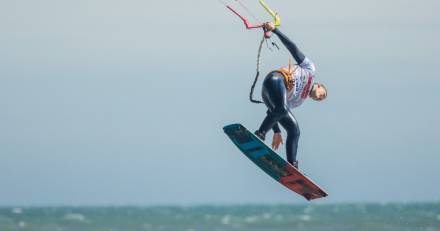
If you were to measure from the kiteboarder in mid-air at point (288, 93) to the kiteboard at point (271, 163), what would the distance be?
0.16 metres

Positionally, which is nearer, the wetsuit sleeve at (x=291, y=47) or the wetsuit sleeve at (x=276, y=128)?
the wetsuit sleeve at (x=291, y=47)

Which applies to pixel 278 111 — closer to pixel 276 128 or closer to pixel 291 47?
pixel 276 128

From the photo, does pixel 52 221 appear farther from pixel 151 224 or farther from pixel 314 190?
pixel 314 190

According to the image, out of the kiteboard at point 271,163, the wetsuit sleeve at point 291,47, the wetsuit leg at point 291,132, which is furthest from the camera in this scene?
the kiteboard at point 271,163

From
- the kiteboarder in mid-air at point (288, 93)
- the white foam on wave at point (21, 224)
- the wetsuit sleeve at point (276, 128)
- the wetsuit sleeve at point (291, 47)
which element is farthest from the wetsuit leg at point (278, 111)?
the white foam on wave at point (21, 224)

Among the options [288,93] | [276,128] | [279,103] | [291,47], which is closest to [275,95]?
[279,103]

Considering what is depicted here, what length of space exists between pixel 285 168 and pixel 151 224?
34829 mm

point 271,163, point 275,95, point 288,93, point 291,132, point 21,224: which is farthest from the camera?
point 21,224

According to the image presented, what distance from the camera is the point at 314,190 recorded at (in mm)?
20188

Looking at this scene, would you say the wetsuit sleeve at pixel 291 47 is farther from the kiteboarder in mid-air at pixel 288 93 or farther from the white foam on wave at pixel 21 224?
the white foam on wave at pixel 21 224

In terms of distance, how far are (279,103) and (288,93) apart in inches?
10.1

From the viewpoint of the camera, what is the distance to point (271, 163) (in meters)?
20.0

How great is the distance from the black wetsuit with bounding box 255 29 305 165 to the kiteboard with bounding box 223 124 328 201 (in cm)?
26

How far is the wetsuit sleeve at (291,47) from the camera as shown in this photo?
18.7 metres
